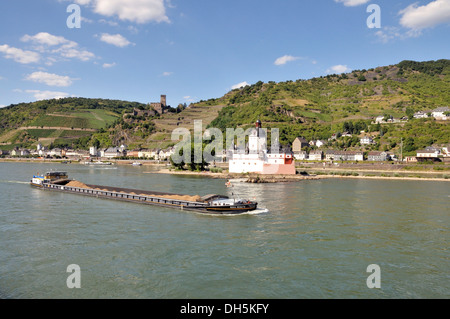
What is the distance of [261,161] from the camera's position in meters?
70.7

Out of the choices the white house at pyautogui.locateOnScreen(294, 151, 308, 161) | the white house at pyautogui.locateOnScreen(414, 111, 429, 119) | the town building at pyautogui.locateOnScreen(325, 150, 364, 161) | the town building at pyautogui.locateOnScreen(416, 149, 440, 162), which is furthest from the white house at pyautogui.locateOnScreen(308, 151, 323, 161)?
the white house at pyautogui.locateOnScreen(414, 111, 429, 119)

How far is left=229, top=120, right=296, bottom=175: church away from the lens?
70188mm

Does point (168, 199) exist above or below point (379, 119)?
below

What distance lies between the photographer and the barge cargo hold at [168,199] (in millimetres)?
29078

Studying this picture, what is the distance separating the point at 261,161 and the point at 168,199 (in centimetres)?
4071

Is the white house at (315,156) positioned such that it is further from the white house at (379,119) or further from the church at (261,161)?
the white house at (379,119)

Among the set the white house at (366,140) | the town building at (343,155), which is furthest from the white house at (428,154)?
the white house at (366,140)

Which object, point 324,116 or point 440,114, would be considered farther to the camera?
point 324,116

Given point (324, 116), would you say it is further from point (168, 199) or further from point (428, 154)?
point (168, 199)

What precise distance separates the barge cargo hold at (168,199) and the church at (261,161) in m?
36.6

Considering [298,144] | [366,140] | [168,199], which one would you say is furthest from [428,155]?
[168,199]

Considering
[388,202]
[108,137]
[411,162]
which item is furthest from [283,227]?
[108,137]

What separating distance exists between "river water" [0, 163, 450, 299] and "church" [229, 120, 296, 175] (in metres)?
38.5

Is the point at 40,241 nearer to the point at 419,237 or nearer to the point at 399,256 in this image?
the point at 399,256
